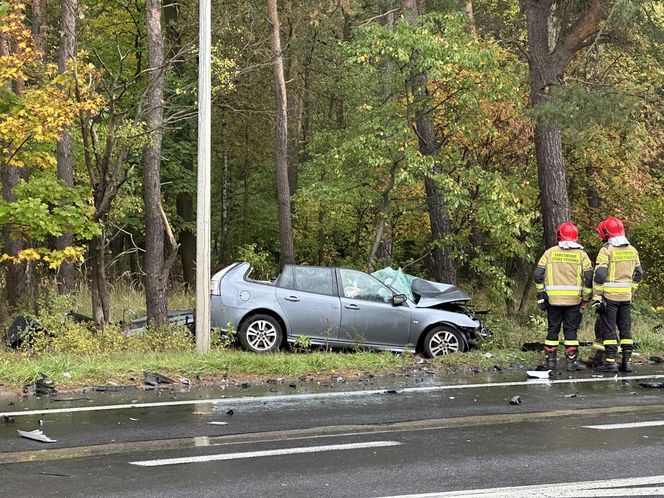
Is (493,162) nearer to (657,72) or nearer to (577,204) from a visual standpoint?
(577,204)

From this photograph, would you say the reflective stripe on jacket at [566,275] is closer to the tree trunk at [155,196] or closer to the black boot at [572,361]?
the black boot at [572,361]

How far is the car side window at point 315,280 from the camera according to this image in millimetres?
15516

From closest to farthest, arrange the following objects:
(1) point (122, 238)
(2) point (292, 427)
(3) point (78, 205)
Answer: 1. (2) point (292, 427)
2. (3) point (78, 205)
3. (1) point (122, 238)

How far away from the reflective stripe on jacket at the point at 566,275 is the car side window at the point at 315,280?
3662 millimetres

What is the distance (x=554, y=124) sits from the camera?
1755 centimetres

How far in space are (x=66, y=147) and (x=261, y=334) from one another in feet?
28.7

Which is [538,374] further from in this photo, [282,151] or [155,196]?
[282,151]

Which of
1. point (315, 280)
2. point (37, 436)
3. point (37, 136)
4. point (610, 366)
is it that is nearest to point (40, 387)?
point (37, 436)

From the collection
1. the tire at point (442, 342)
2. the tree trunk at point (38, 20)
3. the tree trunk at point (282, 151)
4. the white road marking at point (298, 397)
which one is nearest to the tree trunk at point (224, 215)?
the tree trunk at point (282, 151)

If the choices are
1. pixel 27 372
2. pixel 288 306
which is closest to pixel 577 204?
pixel 288 306

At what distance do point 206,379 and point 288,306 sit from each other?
3.28 m

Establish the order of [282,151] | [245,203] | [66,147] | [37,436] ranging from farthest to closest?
1. [245,203]
2. [282,151]
3. [66,147]
4. [37,436]

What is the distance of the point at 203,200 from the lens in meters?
13.8

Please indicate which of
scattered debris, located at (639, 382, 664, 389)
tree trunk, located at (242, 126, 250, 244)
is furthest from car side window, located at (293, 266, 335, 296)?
tree trunk, located at (242, 126, 250, 244)
